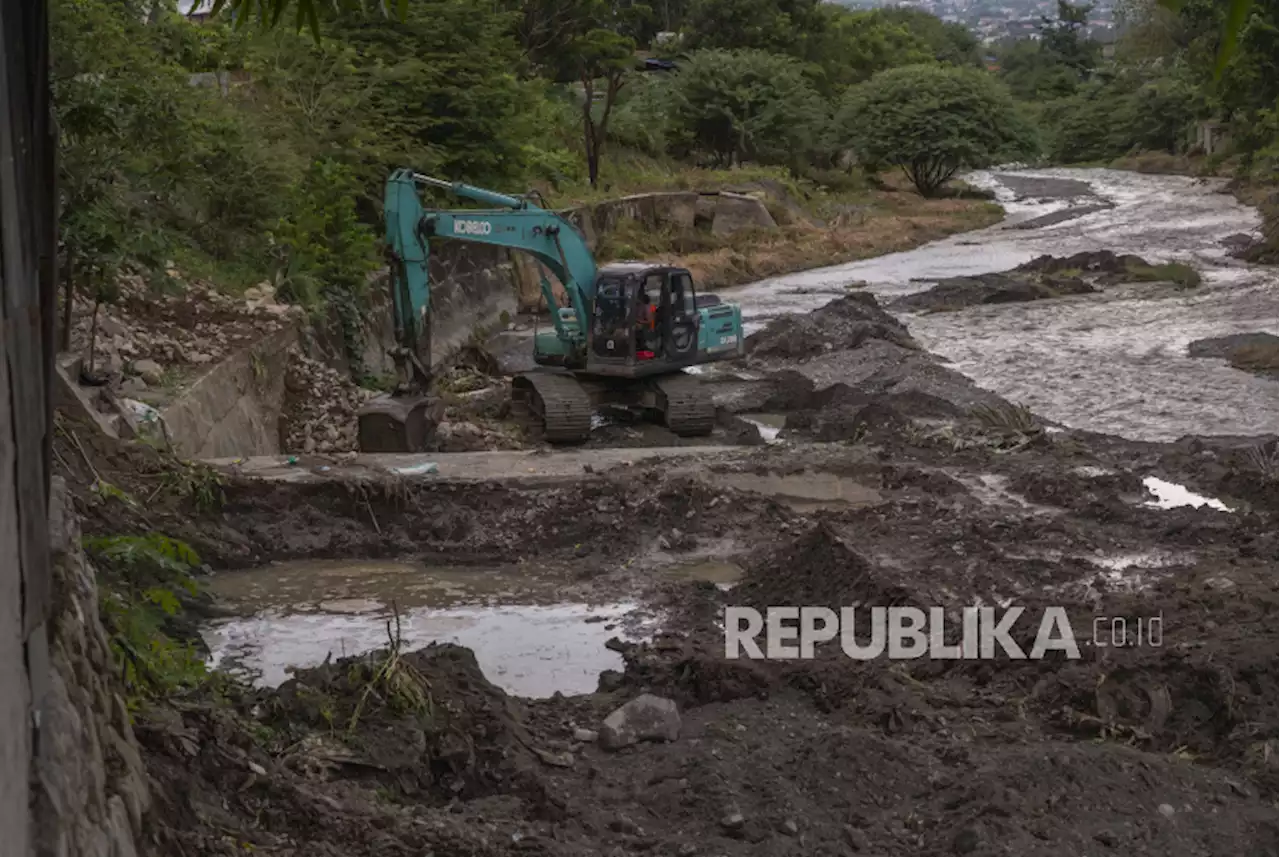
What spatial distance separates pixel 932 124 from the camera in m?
56.5

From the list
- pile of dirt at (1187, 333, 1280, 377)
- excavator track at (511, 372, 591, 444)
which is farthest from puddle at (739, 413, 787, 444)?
pile of dirt at (1187, 333, 1280, 377)

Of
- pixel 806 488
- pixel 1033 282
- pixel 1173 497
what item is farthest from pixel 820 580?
pixel 1033 282

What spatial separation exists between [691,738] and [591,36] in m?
38.2

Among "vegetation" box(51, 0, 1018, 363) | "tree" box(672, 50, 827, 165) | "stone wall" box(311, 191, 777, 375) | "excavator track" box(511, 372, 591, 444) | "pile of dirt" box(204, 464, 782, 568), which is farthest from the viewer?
"tree" box(672, 50, 827, 165)

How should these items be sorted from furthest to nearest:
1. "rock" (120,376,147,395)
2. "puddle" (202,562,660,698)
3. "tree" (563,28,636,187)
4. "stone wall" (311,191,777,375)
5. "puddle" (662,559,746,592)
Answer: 1. "tree" (563,28,636,187)
2. "stone wall" (311,191,777,375)
3. "rock" (120,376,147,395)
4. "puddle" (662,559,746,592)
5. "puddle" (202,562,660,698)

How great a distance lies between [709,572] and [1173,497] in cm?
540

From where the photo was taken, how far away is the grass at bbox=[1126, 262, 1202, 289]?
109ft

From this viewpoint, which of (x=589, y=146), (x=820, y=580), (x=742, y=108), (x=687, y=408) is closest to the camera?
(x=820, y=580)

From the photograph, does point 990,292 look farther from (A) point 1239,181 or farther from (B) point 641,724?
(A) point 1239,181

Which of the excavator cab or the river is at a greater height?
the excavator cab

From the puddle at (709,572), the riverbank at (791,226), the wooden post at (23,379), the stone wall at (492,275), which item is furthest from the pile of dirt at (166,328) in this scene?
→ the riverbank at (791,226)

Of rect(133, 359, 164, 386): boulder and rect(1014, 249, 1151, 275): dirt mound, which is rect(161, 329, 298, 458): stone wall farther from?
rect(1014, 249, 1151, 275): dirt mound

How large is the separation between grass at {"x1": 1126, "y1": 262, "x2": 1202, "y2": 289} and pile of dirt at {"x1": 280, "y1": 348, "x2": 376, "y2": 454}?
21540 mm

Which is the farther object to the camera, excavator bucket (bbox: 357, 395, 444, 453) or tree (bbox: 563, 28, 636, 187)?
tree (bbox: 563, 28, 636, 187)
